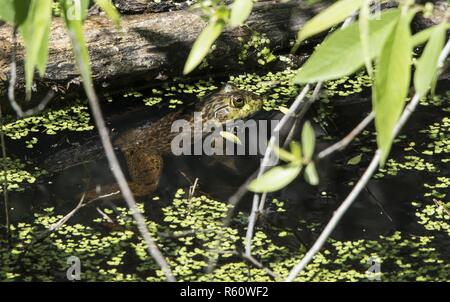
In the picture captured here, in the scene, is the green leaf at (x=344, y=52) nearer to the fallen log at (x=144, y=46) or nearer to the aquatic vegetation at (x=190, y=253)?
the aquatic vegetation at (x=190, y=253)

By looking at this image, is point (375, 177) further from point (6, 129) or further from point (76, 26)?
point (76, 26)

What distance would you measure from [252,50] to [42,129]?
1.54 m

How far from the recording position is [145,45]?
464 centimetres

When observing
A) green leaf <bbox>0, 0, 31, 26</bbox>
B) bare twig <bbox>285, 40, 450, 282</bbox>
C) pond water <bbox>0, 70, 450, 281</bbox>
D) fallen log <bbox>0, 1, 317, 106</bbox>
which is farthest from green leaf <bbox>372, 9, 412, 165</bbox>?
fallen log <bbox>0, 1, 317, 106</bbox>

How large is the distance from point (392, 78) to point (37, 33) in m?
0.54

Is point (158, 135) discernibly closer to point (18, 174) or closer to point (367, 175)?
point (18, 174)

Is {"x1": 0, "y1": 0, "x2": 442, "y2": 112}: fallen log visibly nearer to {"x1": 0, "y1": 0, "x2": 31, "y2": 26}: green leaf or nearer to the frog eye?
the frog eye

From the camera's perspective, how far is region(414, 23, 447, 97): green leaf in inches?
40.9

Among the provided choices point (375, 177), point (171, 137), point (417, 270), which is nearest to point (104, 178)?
point (171, 137)

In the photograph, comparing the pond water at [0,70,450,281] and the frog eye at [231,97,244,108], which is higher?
the frog eye at [231,97,244,108]

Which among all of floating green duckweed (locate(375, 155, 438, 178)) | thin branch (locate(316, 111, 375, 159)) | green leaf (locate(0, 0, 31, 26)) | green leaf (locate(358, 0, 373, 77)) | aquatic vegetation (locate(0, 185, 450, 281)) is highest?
green leaf (locate(0, 0, 31, 26))

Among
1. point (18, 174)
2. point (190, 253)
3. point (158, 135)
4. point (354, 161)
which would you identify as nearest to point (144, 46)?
point (158, 135)

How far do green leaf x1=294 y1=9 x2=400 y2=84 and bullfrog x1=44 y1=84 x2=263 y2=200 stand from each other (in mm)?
2780

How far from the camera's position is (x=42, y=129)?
4402 mm
